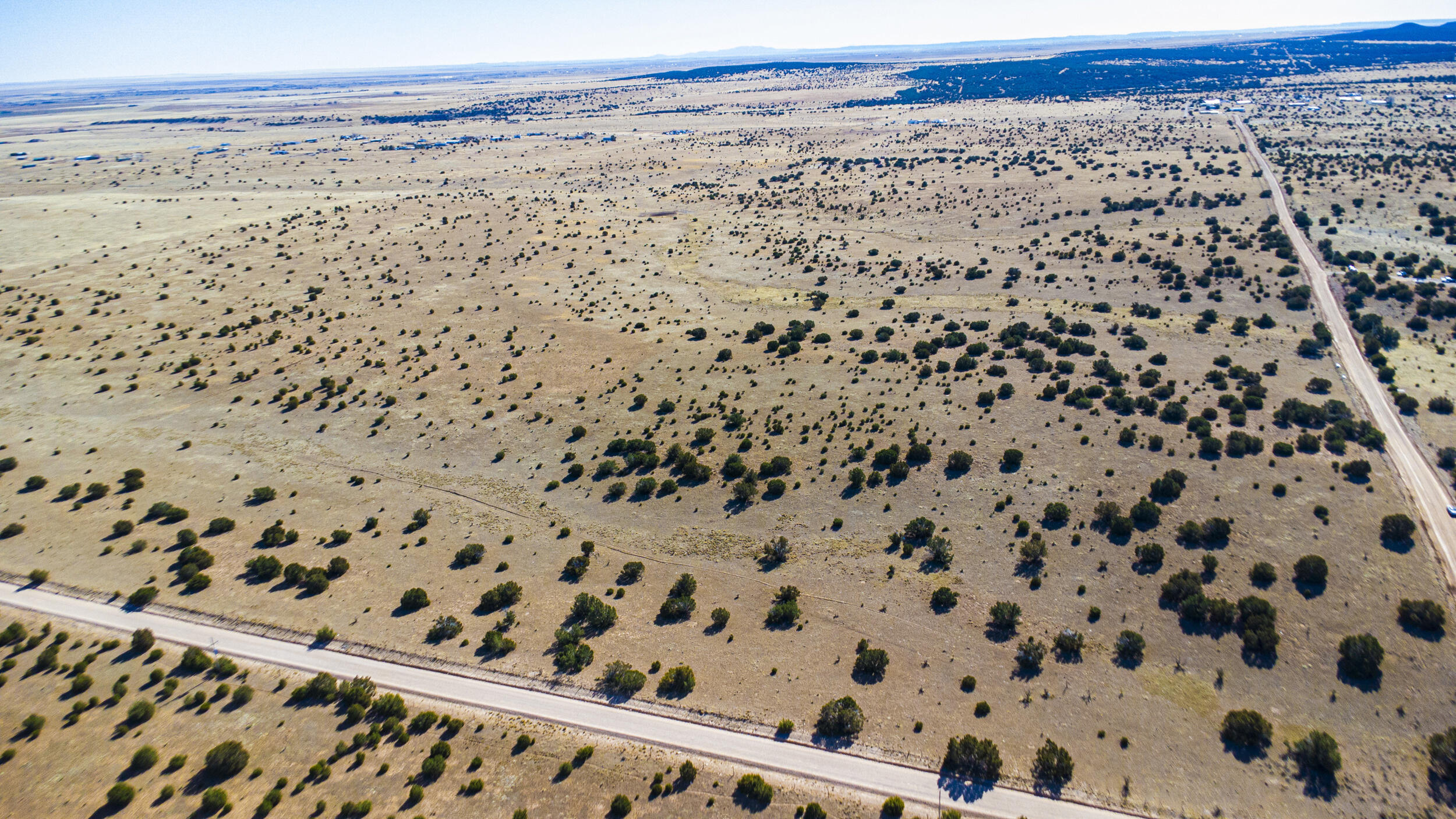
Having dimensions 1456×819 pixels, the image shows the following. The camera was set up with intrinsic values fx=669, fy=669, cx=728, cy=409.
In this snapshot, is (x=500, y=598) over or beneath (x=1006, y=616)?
over

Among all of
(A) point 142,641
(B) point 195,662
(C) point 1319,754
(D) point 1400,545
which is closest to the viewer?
(C) point 1319,754

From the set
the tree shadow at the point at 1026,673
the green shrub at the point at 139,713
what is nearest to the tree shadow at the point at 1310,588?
the tree shadow at the point at 1026,673

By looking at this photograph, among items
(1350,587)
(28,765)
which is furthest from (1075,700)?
(28,765)

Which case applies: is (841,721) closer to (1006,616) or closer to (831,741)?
(831,741)

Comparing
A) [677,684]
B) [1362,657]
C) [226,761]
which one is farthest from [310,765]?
[1362,657]

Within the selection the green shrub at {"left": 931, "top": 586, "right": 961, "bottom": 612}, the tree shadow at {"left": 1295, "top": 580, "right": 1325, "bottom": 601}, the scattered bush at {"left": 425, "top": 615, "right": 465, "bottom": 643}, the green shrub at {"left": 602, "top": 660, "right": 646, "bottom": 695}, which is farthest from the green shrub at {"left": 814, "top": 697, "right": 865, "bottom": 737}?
the tree shadow at {"left": 1295, "top": 580, "right": 1325, "bottom": 601}

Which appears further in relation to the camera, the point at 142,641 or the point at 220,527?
the point at 220,527

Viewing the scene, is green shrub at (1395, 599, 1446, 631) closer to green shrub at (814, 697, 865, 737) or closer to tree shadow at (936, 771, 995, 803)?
tree shadow at (936, 771, 995, 803)
